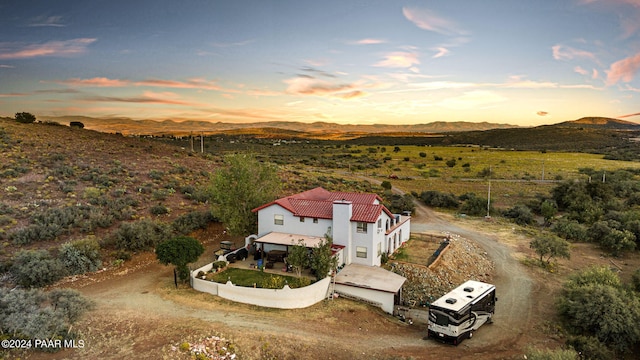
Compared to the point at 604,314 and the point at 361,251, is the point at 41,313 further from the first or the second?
the point at 604,314

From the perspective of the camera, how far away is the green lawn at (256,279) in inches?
850

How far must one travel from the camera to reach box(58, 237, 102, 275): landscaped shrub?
23.6 metres

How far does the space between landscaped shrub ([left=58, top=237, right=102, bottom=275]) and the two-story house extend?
10.2 m

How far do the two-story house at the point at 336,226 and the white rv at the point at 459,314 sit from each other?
23.2ft

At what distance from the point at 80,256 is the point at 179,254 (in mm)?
6884

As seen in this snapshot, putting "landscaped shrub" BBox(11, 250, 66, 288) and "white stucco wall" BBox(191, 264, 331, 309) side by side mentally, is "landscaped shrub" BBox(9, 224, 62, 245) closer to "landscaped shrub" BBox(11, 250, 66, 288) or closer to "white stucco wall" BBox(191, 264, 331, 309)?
"landscaped shrub" BBox(11, 250, 66, 288)

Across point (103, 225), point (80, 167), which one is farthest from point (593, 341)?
point (80, 167)

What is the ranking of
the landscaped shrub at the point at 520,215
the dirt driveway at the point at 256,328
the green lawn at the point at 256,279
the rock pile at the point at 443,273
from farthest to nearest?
1. the landscaped shrub at the point at 520,215
2. the rock pile at the point at 443,273
3. the green lawn at the point at 256,279
4. the dirt driveway at the point at 256,328

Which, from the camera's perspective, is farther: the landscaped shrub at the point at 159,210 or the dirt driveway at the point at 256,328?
the landscaped shrub at the point at 159,210

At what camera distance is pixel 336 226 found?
26516 mm

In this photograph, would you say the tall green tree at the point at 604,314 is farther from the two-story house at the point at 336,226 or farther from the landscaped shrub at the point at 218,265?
the landscaped shrub at the point at 218,265

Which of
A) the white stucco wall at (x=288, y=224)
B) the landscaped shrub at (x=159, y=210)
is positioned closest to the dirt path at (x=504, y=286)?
the white stucco wall at (x=288, y=224)

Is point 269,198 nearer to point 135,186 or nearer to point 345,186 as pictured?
point 135,186

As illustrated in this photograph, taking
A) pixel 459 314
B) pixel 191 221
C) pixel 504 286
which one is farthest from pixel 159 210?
pixel 504 286
